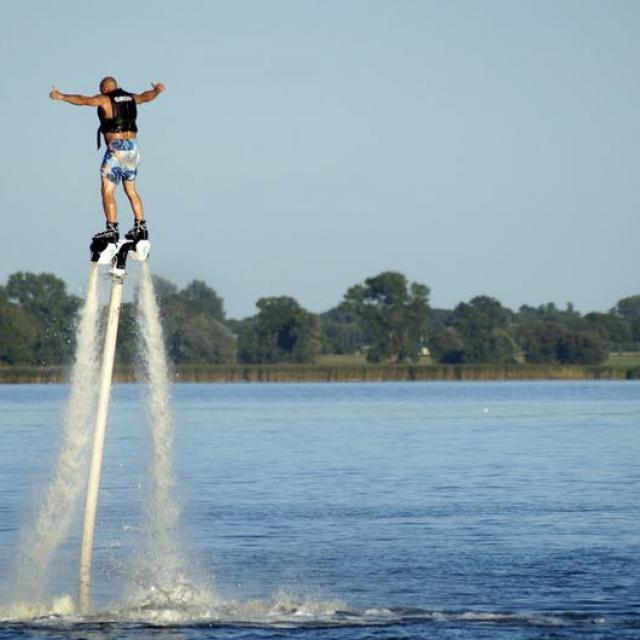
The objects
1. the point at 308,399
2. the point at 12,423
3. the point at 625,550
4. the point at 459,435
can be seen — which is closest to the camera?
the point at 625,550

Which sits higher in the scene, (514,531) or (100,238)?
(100,238)

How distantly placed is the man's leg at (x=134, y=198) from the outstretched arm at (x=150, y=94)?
1.22m

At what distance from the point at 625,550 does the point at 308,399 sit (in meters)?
126

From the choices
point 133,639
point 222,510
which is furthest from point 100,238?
point 222,510

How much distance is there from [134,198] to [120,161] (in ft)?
1.93

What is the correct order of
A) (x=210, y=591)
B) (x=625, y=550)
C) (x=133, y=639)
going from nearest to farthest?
1. (x=133, y=639)
2. (x=210, y=591)
3. (x=625, y=550)

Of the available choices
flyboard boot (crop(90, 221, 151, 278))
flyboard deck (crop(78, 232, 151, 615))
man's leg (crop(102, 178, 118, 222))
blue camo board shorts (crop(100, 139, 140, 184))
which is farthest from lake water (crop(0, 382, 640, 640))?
blue camo board shorts (crop(100, 139, 140, 184))

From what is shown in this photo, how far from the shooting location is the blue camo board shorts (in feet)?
83.7

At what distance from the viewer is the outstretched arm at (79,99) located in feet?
78.9

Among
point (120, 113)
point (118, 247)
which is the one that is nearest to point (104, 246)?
point (118, 247)

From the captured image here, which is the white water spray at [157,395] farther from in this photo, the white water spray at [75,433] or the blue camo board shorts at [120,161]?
the blue camo board shorts at [120,161]

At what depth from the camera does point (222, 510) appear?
47031mm

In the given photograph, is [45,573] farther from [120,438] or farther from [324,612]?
[120,438]

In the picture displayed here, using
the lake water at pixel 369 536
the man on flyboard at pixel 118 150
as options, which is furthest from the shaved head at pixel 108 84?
the lake water at pixel 369 536
